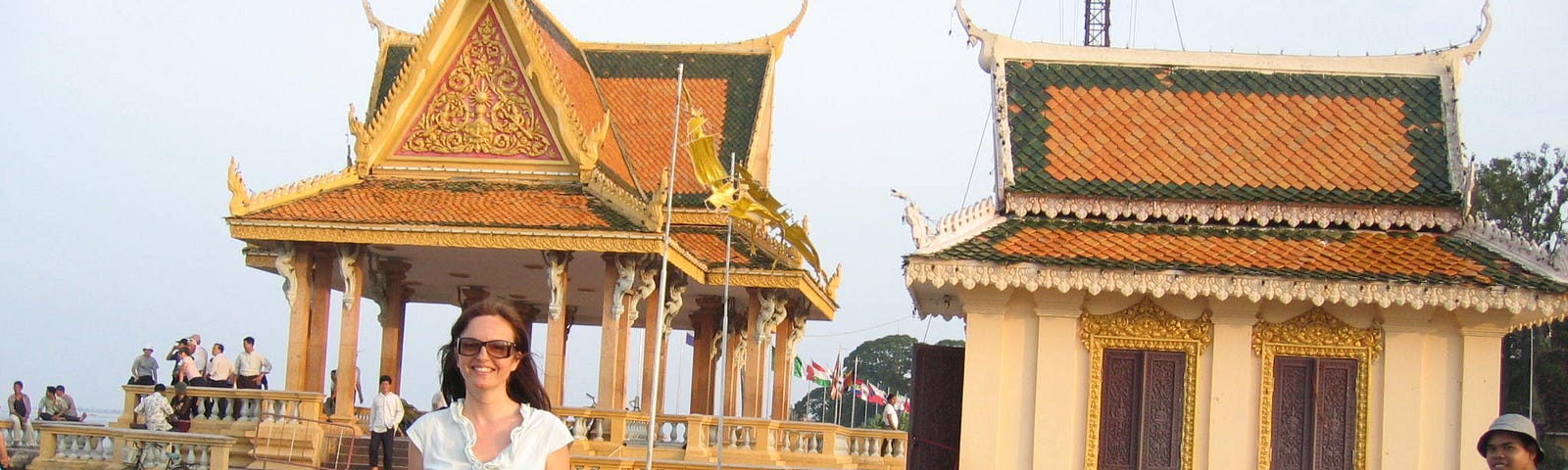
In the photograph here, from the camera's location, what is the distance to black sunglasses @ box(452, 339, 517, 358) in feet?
16.4

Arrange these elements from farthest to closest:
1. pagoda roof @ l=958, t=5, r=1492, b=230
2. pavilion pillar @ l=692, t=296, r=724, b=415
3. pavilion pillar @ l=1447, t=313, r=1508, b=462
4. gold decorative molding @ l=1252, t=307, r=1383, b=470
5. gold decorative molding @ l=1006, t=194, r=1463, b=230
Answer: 1. pavilion pillar @ l=692, t=296, r=724, b=415
2. pagoda roof @ l=958, t=5, r=1492, b=230
3. gold decorative molding @ l=1006, t=194, r=1463, b=230
4. gold decorative molding @ l=1252, t=307, r=1383, b=470
5. pavilion pillar @ l=1447, t=313, r=1508, b=462

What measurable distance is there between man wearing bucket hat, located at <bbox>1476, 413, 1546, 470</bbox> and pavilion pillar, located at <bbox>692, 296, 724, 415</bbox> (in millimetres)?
22700

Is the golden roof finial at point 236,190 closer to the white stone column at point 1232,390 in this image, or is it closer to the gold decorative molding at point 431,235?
the gold decorative molding at point 431,235

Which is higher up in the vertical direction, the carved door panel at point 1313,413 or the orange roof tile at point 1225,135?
the orange roof tile at point 1225,135

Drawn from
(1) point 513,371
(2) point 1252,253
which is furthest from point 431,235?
(1) point 513,371

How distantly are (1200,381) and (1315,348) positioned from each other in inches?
34.1

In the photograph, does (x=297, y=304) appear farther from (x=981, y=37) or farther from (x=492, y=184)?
(x=981, y=37)

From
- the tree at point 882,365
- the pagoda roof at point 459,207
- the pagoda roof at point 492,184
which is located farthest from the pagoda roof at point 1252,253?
the tree at point 882,365

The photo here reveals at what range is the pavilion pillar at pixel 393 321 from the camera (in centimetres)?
2562

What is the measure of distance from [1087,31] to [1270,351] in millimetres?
21949

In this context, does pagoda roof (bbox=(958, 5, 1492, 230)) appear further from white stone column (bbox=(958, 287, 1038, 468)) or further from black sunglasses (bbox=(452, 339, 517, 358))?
black sunglasses (bbox=(452, 339, 517, 358))

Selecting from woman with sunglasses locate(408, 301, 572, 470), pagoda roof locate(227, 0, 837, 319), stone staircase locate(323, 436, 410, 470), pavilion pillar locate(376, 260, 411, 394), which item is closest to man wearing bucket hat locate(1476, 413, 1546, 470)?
woman with sunglasses locate(408, 301, 572, 470)

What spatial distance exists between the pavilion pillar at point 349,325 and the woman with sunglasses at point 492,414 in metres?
16.6

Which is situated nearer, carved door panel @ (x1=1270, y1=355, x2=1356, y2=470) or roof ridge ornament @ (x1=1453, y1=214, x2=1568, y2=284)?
roof ridge ornament @ (x1=1453, y1=214, x2=1568, y2=284)
